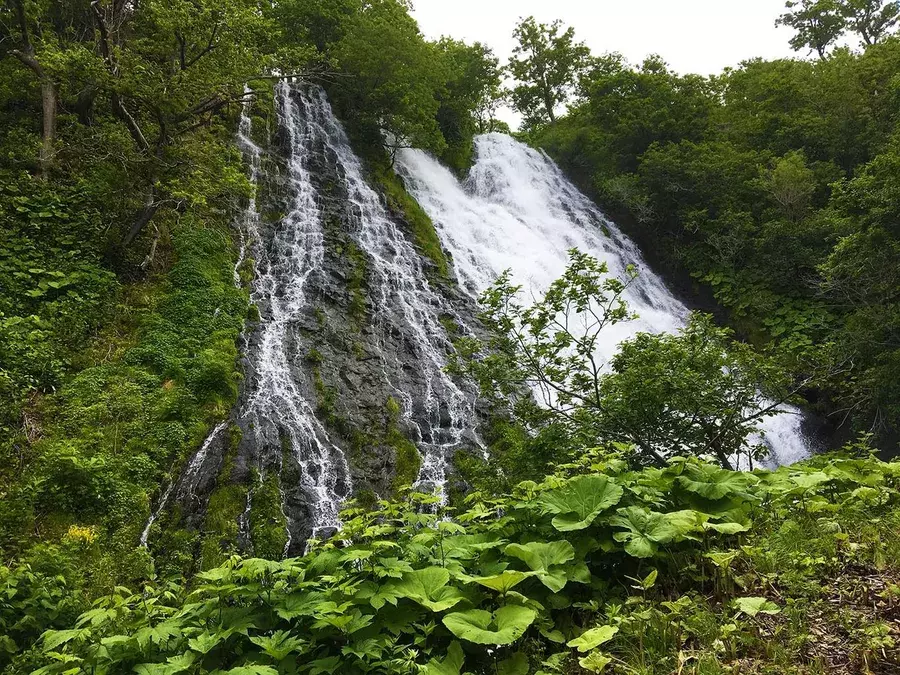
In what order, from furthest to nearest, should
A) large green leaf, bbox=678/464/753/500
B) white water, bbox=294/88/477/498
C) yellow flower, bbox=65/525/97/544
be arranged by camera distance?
white water, bbox=294/88/477/498
yellow flower, bbox=65/525/97/544
large green leaf, bbox=678/464/753/500

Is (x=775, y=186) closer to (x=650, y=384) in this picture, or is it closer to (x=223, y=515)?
(x=650, y=384)

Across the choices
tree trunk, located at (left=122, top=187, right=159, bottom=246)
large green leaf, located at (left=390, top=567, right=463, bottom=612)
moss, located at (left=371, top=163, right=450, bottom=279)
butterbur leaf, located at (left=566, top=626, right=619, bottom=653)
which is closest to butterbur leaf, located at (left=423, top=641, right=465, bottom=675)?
large green leaf, located at (left=390, top=567, right=463, bottom=612)

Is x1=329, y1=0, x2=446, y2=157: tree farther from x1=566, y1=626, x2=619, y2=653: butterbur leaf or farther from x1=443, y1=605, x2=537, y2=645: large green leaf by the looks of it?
x1=566, y1=626, x2=619, y2=653: butterbur leaf

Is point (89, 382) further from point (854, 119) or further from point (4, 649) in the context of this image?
point (854, 119)

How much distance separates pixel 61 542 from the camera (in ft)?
18.7

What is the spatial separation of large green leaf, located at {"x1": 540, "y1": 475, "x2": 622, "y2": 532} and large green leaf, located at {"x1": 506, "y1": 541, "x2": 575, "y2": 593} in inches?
3.6

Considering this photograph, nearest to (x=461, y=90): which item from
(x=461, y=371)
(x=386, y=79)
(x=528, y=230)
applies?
(x=386, y=79)

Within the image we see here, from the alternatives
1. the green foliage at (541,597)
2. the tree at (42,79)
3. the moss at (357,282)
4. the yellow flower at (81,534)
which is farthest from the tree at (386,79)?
the green foliage at (541,597)

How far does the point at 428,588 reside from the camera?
7.23 ft

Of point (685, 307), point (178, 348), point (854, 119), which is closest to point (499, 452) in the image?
point (178, 348)

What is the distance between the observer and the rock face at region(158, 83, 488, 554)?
769cm

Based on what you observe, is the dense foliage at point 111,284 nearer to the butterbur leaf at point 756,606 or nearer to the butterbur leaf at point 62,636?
the butterbur leaf at point 62,636

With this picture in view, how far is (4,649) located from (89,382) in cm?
556

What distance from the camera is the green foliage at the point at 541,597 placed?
2.03 m
